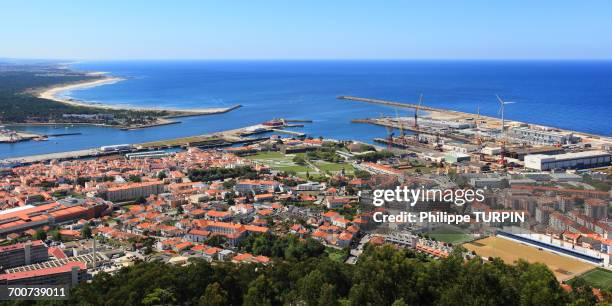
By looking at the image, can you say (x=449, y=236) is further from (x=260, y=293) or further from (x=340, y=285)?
(x=260, y=293)

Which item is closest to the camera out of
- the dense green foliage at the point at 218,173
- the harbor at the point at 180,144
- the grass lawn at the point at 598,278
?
the grass lawn at the point at 598,278

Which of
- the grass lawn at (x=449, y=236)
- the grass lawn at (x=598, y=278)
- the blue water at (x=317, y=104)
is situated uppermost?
the blue water at (x=317, y=104)

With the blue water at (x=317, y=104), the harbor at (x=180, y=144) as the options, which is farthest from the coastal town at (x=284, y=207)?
the blue water at (x=317, y=104)

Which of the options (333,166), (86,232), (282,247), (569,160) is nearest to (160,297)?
(282,247)

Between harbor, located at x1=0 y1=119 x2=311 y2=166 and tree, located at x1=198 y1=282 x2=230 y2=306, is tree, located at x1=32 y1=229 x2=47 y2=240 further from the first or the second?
Result: harbor, located at x1=0 y1=119 x2=311 y2=166

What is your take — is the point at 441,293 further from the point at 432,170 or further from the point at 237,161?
the point at 237,161

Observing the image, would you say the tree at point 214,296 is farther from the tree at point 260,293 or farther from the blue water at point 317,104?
the blue water at point 317,104

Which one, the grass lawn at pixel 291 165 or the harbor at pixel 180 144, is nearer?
the grass lawn at pixel 291 165
